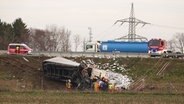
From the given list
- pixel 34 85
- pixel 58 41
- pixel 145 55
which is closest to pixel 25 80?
pixel 34 85

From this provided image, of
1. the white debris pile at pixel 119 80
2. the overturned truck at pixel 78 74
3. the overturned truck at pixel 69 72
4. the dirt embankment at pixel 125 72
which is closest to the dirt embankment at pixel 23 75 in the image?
the dirt embankment at pixel 125 72

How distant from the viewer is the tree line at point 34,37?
118062mm

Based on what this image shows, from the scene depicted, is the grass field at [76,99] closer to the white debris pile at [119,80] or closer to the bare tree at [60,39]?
the white debris pile at [119,80]

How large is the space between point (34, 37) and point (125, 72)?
87.3m

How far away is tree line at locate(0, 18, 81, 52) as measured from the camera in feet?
387

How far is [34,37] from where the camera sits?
138m

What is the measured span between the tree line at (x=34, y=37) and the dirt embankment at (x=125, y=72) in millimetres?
60129

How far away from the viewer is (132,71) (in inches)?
2114

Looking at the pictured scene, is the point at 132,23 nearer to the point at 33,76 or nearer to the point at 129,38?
the point at 129,38

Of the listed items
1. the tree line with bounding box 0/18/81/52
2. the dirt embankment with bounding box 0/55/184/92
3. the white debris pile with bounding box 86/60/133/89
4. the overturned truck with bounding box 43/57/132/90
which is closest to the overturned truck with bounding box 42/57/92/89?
the overturned truck with bounding box 43/57/132/90

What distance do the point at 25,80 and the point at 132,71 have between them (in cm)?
1224

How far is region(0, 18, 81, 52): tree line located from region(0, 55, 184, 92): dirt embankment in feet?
197

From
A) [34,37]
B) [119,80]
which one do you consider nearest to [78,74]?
[119,80]

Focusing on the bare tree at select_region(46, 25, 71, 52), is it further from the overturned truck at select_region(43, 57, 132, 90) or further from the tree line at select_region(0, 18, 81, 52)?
the overturned truck at select_region(43, 57, 132, 90)
